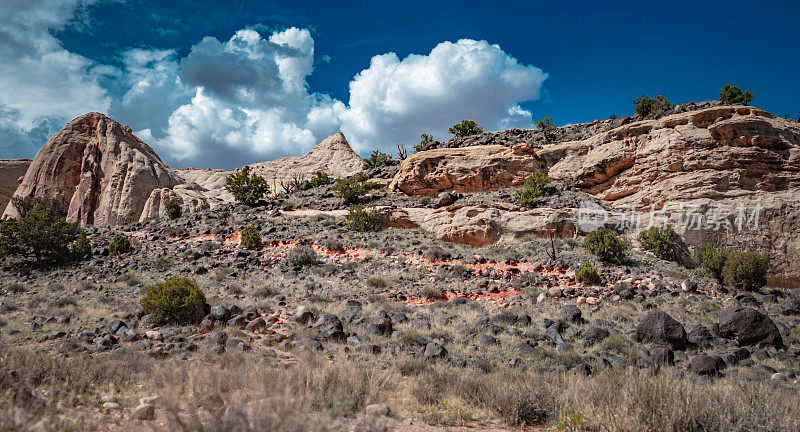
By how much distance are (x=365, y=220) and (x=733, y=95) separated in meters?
38.6

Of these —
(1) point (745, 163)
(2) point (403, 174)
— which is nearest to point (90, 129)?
(2) point (403, 174)

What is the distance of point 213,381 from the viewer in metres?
4.82

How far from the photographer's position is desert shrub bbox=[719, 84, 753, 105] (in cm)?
3259

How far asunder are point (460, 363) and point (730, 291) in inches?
474

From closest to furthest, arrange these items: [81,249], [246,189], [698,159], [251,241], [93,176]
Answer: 1. [81,249]
2. [698,159]
3. [251,241]
4. [246,189]
5. [93,176]

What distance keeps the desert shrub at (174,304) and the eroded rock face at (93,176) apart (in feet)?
105

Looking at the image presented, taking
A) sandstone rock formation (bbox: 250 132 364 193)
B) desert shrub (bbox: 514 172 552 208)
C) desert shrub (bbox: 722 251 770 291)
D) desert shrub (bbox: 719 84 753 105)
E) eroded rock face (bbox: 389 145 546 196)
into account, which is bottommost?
desert shrub (bbox: 722 251 770 291)

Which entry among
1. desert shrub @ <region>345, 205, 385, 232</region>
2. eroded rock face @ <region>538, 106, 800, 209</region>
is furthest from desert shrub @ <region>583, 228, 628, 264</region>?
desert shrub @ <region>345, 205, 385, 232</region>

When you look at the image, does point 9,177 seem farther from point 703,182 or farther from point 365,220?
point 703,182

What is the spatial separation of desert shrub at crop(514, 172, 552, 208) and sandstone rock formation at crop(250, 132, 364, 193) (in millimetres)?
36115

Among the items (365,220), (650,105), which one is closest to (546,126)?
(650,105)

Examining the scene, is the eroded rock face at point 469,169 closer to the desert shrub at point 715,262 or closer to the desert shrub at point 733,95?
the desert shrub at point 715,262

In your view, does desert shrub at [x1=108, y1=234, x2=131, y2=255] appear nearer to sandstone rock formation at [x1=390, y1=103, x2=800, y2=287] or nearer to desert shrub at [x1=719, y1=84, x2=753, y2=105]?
sandstone rock formation at [x1=390, y1=103, x2=800, y2=287]

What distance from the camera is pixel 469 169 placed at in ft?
94.2
